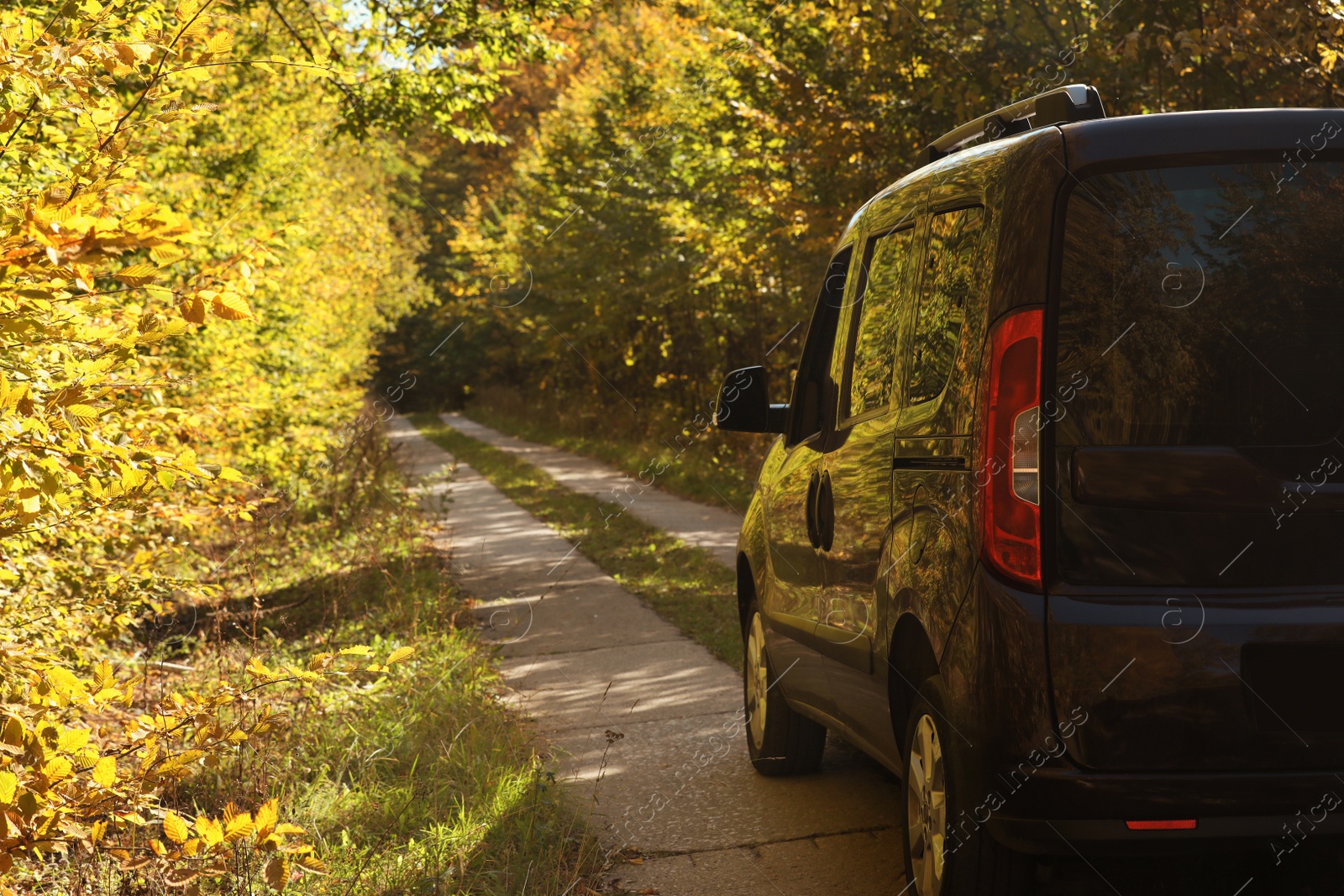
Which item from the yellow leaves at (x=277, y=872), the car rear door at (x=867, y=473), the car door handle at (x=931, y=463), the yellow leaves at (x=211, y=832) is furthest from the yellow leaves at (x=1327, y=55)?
the yellow leaves at (x=211, y=832)

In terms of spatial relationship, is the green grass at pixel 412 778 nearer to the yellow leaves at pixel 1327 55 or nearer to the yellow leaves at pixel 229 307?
the yellow leaves at pixel 229 307

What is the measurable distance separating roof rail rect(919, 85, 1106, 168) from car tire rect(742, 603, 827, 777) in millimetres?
2173

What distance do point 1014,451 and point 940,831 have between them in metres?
1.01

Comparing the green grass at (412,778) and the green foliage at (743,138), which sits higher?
the green foliage at (743,138)

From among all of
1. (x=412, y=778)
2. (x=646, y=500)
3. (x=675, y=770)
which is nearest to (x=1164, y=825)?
(x=675, y=770)

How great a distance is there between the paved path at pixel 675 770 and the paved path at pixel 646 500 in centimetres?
246

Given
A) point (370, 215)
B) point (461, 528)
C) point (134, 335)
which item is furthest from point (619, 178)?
point (134, 335)

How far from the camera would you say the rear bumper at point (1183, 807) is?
2.84m

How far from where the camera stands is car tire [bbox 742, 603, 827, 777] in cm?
533

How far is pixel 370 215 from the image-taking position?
85.1ft

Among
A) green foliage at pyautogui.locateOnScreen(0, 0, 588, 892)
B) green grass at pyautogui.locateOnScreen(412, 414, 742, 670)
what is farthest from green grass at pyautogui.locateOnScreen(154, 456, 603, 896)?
green grass at pyautogui.locateOnScreen(412, 414, 742, 670)

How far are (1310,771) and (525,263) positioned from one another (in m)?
25.9

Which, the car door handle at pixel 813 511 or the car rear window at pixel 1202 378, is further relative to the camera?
the car door handle at pixel 813 511

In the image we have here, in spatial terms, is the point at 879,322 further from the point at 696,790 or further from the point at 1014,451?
the point at 696,790
